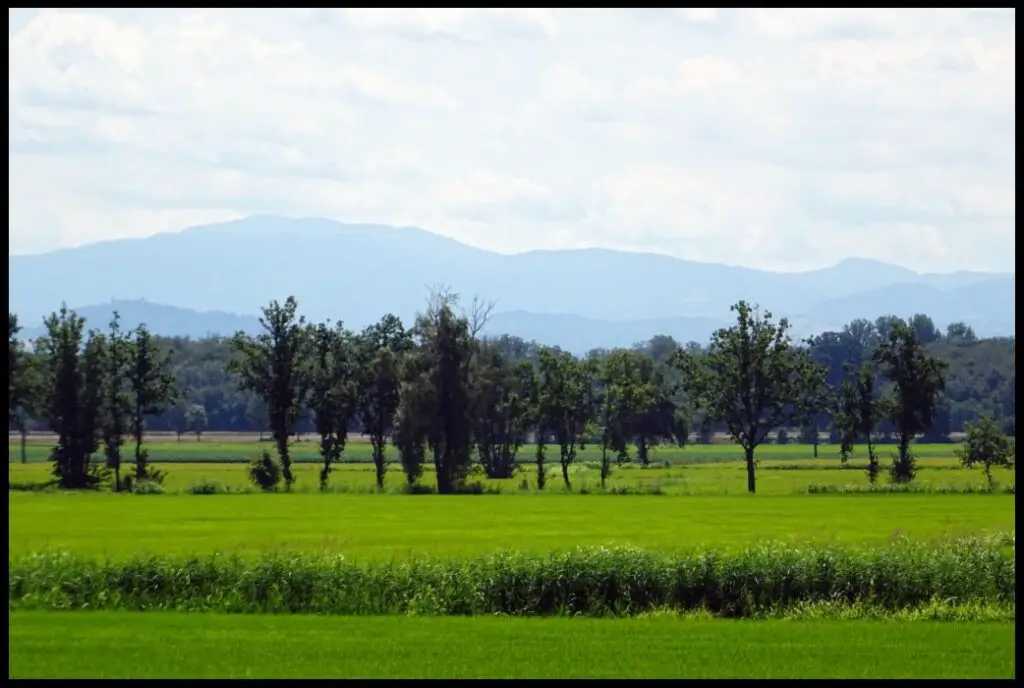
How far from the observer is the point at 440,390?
2995 inches

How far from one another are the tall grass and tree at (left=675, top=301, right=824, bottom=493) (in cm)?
4891

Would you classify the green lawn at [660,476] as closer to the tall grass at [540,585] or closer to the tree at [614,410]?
the tree at [614,410]

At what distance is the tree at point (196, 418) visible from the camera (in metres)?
142

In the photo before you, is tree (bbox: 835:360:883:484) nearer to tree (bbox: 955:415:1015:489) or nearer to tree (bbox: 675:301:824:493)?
tree (bbox: 675:301:824:493)

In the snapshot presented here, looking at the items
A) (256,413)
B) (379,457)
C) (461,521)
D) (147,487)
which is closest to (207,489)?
(147,487)

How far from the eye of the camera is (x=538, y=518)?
54375 mm

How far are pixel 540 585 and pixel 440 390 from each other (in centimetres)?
4768

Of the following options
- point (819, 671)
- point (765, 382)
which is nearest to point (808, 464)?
point (765, 382)

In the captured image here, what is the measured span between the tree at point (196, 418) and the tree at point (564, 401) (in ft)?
215

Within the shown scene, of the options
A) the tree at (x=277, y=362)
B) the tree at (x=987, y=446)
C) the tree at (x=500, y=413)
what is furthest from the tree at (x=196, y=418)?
the tree at (x=987, y=446)

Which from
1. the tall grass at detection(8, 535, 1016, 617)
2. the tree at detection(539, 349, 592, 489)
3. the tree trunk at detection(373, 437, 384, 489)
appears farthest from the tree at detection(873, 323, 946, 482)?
the tall grass at detection(8, 535, 1016, 617)

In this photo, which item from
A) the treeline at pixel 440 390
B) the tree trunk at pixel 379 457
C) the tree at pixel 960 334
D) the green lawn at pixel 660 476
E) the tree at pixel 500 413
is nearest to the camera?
the green lawn at pixel 660 476

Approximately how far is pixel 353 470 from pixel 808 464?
101 ft

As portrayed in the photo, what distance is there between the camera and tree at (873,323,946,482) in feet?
261
